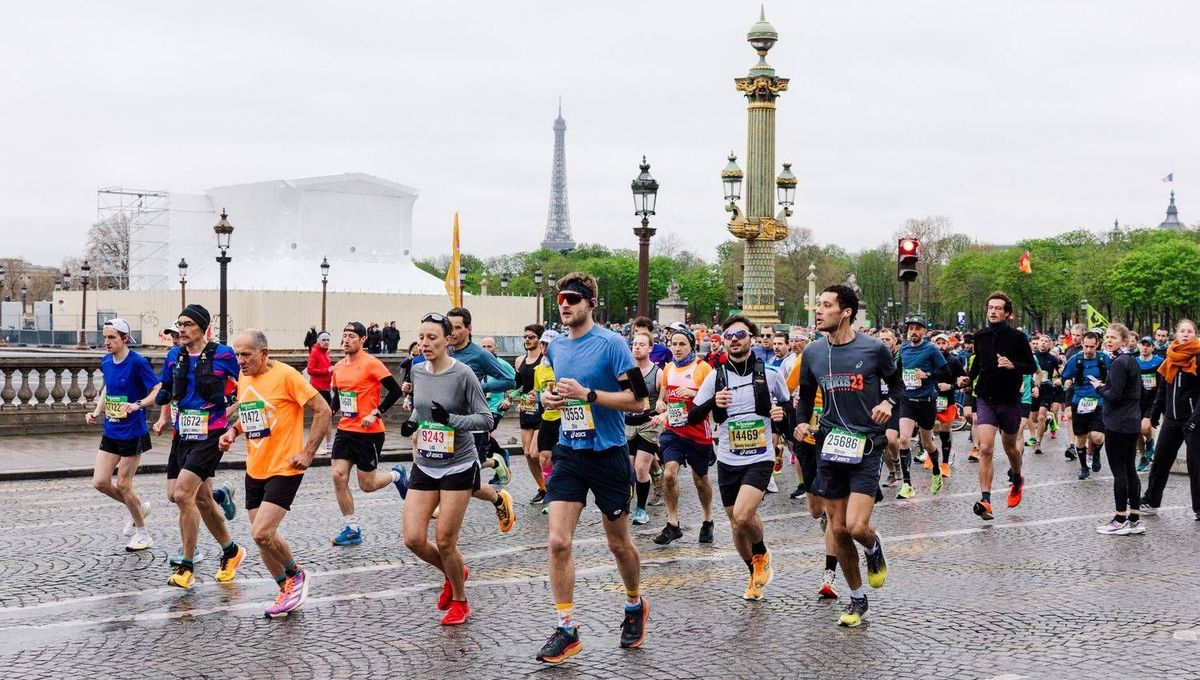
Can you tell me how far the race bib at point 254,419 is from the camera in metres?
8.62

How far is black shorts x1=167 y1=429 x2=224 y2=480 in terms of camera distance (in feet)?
31.3

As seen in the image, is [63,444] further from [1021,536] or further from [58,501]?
[1021,536]

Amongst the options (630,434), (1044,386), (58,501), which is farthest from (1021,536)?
(58,501)

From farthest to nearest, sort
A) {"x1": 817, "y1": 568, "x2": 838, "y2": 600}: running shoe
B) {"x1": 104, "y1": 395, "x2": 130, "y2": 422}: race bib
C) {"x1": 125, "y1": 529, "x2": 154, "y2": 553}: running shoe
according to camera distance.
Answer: {"x1": 104, "y1": 395, "x2": 130, "y2": 422}: race bib < {"x1": 125, "y1": 529, "x2": 154, "y2": 553}: running shoe < {"x1": 817, "y1": 568, "x2": 838, "y2": 600}: running shoe

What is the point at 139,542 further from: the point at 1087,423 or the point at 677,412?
the point at 1087,423

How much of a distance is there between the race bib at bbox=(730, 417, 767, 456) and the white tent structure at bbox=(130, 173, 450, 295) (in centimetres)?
6570

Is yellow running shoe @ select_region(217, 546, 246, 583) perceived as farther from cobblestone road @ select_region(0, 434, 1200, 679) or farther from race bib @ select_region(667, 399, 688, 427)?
race bib @ select_region(667, 399, 688, 427)

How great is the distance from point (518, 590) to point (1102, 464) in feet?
40.3

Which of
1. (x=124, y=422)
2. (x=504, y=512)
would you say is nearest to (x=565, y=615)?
(x=504, y=512)

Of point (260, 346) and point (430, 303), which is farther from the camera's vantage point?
point (430, 303)

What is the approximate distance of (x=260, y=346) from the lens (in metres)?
8.76

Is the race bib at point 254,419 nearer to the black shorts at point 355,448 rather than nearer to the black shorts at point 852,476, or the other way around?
the black shorts at point 355,448

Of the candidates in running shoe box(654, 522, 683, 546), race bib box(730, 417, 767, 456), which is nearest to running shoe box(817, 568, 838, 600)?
race bib box(730, 417, 767, 456)

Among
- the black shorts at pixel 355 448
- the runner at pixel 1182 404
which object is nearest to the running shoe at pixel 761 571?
the black shorts at pixel 355 448
